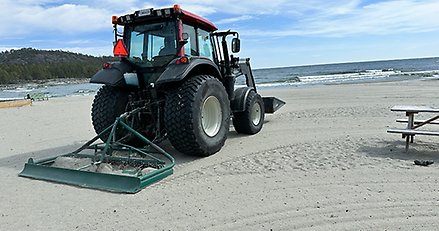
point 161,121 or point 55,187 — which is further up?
point 161,121

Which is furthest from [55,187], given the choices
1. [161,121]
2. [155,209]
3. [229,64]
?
[229,64]

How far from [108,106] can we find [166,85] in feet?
3.43

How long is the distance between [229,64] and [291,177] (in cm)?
339

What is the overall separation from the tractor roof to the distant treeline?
Result: 160ft

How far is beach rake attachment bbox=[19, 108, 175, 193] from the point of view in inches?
169

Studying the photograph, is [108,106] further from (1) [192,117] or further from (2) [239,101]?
(2) [239,101]

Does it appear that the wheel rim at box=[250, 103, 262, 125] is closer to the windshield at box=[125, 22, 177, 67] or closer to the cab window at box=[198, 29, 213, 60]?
the cab window at box=[198, 29, 213, 60]

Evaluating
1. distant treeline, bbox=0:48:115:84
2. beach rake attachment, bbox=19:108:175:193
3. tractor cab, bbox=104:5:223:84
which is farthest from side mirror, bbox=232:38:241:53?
distant treeline, bbox=0:48:115:84

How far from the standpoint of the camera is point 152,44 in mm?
6125

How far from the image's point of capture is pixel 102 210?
3764mm

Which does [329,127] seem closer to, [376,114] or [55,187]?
[376,114]

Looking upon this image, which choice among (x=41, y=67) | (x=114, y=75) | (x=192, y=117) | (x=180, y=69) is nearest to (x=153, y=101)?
(x=114, y=75)

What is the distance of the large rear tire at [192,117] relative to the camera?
525cm

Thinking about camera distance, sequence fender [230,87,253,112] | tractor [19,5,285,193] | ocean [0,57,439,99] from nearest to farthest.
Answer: tractor [19,5,285,193] → fender [230,87,253,112] → ocean [0,57,439,99]
